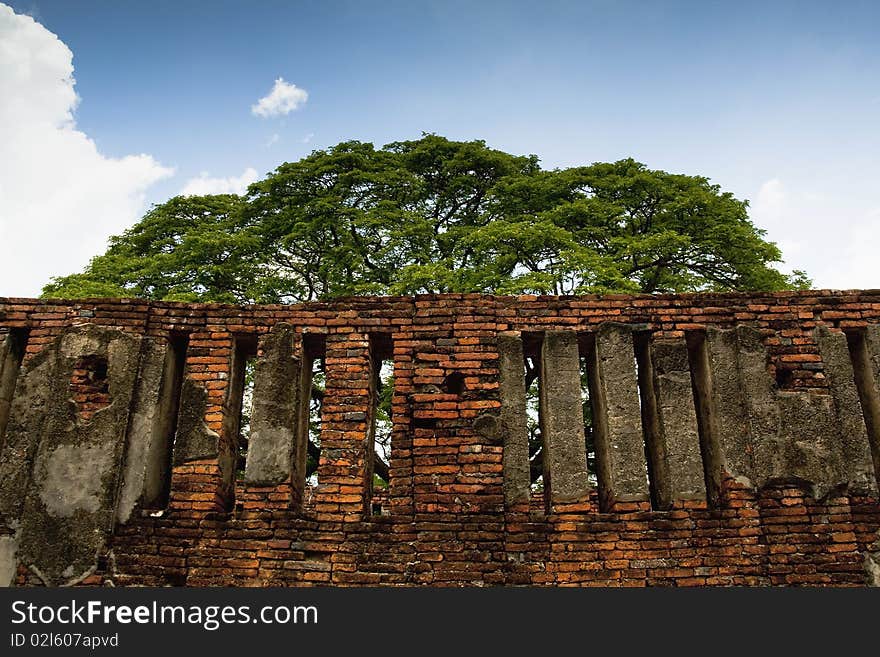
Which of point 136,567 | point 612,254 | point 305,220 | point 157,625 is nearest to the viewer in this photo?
point 157,625

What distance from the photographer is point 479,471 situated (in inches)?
236

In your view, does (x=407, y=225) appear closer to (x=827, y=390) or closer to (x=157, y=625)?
(x=827, y=390)

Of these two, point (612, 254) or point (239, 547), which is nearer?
point (239, 547)

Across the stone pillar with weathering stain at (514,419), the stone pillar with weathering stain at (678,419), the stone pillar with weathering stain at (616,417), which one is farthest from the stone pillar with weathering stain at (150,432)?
the stone pillar with weathering stain at (678,419)

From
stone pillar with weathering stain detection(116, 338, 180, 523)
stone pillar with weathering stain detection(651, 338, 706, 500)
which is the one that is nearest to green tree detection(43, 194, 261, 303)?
stone pillar with weathering stain detection(116, 338, 180, 523)

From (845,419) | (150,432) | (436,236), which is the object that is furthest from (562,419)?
(436,236)

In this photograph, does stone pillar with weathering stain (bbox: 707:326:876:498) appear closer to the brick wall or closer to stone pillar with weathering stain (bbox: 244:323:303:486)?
the brick wall

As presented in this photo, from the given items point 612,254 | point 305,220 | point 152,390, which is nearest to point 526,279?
point 612,254

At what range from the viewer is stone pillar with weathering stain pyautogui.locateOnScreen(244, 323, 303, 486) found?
5984mm

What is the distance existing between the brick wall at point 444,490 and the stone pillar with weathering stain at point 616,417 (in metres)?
0.14

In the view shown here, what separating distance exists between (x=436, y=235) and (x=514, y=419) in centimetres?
690

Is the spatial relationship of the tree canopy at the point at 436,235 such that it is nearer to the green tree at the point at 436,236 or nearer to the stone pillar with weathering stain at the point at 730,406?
the green tree at the point at 436,236

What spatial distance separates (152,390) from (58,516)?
4.02 ft

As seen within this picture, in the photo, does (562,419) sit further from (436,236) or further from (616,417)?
(436,236)
